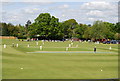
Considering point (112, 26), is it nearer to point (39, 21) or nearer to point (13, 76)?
point (39, 21)

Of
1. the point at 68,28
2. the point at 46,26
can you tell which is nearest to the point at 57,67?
the point at 46,26

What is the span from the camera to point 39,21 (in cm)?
10006

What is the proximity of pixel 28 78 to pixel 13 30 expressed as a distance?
376ft

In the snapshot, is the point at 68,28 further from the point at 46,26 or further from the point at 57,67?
the point at 57,67

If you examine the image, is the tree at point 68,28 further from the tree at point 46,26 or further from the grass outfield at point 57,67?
the grass outfield at point 57,67

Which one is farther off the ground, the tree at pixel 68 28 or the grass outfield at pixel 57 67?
the tree at pixel 68 28

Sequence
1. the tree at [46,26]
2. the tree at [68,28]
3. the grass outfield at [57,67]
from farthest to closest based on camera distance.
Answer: the tree at [68,28]
the tree at [46,26]
the grass outfield at [57,67]

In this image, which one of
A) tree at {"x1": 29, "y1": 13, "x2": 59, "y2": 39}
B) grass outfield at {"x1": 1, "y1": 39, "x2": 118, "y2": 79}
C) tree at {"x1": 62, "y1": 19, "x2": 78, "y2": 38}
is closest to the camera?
grass outfield at {"x1": 1, "y1": 39, "x2": 118, "y2": 79}

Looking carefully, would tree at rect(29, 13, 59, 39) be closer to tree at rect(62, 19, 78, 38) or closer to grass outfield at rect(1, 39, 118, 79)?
tree at rect(62, 19, 78, 38)

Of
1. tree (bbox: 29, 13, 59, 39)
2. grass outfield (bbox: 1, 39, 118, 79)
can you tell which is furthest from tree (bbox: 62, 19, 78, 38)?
grass outfield (bbox: 1, 39, 118, 79)

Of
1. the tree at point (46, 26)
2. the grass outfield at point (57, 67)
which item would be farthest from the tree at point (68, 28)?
the grass outfield at point (57, 67)

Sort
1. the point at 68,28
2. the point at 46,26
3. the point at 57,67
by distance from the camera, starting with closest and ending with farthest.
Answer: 1. the point at 57,67
2. the point at 46,26
3. the point at 68,28

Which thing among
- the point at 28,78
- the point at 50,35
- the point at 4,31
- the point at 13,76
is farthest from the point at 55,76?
the point at 4,31

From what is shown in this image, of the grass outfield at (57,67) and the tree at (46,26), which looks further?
the tree at (46,26)
